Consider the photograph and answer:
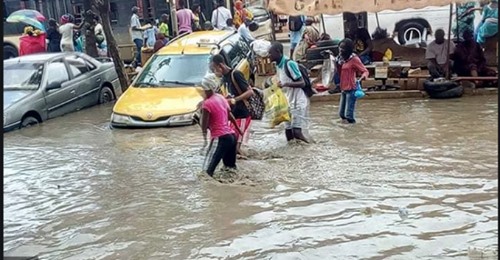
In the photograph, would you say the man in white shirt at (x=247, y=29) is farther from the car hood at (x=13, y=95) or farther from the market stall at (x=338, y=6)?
the car hood at (x=13, y=95)

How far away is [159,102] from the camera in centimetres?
1152

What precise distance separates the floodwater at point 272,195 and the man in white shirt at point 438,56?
2.05m

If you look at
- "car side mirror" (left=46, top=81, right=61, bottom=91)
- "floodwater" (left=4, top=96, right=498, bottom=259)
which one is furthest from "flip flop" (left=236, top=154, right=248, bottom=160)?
"car side mirror" (left=46, top=81, right=61, bottom=91)

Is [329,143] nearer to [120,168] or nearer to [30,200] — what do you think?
[120,168]

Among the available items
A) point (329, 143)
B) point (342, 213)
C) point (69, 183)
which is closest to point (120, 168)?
point (69, 183)

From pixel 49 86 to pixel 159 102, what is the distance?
105 inches

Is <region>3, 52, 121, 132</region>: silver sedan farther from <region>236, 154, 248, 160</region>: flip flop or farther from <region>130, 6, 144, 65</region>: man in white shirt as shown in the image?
<region>130, 6, 144, 65</region>: man in white shirt

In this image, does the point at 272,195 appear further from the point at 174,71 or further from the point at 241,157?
the point at 174,71

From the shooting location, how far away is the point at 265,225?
248 inches

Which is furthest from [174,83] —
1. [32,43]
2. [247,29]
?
[32,43]

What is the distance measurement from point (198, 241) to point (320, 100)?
797 centimetres

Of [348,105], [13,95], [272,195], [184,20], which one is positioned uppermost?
[184,20]

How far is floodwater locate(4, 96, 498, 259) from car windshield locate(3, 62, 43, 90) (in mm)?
1592

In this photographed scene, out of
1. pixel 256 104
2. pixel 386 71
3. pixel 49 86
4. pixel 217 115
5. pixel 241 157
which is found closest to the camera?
pixel 217 115
